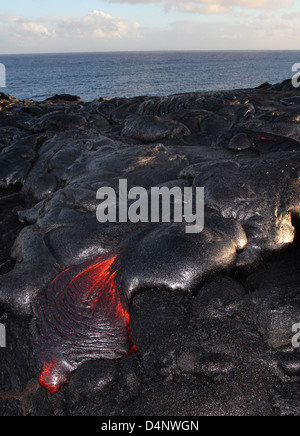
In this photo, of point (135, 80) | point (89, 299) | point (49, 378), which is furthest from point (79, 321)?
point (135, 80)

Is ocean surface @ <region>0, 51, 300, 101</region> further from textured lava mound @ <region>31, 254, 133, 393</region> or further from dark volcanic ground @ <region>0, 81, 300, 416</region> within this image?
textured lava mound @ <region>31, 254, 133, 393</region>

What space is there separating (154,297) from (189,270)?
1.61ft

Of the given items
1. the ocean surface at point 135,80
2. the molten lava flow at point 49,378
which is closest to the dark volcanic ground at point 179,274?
the molten lava flow at point 49,378

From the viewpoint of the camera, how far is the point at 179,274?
376cm

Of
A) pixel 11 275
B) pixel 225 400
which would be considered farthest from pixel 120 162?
pixel 225 400

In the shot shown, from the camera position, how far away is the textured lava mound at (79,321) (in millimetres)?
3395

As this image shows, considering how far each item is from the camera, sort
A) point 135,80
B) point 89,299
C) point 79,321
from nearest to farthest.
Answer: point 79,321
point 89,299
point 135,80

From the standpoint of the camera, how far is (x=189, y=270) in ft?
12.4

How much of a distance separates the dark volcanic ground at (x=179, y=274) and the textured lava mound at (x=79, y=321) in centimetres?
12

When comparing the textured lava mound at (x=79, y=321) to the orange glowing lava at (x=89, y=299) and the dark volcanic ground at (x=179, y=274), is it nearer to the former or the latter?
the orange glowing lava at (x=89, y=299)

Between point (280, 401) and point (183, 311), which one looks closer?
point (280, 401)

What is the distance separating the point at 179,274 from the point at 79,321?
1.22 metres

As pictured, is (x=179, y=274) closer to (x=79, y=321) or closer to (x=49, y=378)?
(x=79, y=321)
